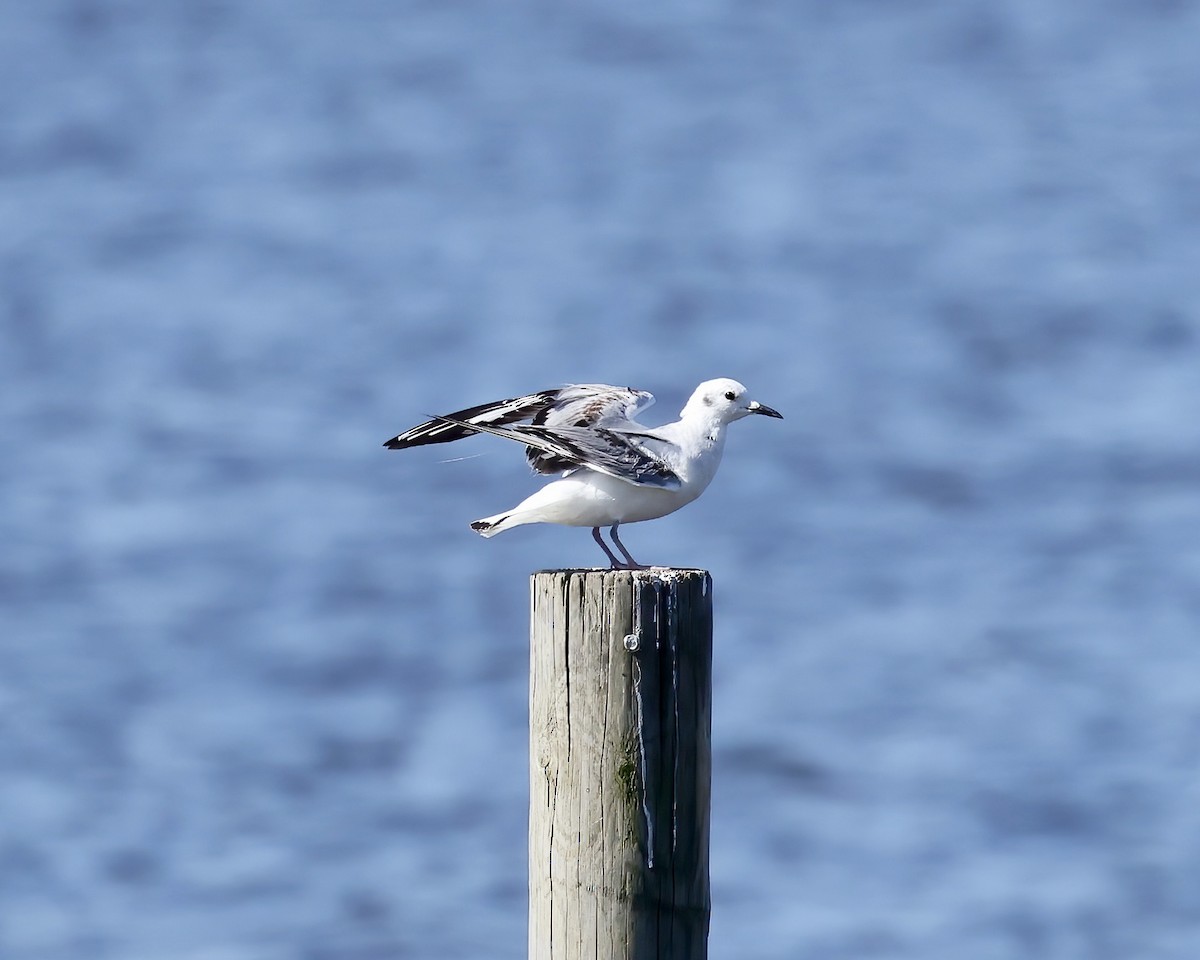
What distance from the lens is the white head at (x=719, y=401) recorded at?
18.8 ft

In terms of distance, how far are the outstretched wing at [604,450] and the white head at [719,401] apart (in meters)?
0.34

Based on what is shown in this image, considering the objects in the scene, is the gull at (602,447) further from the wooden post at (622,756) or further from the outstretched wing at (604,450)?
the wooden post at (622,756)

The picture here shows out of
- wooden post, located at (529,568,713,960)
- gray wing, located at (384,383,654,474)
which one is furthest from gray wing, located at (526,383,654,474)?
wooden post, located at (529,568,713,960)

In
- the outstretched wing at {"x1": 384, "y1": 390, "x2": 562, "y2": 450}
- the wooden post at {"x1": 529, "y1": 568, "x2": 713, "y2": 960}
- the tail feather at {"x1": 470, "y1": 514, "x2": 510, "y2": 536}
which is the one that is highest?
the outstretched wing at {"x1": 384, "y1": 390, "x2": 562, "y2": 450}

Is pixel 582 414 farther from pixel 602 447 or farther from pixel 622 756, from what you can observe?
pixel 622 756

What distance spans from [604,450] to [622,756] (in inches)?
53.6

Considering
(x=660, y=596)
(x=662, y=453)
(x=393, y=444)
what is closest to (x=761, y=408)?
(x=662, y=453)

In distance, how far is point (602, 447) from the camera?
531 cm

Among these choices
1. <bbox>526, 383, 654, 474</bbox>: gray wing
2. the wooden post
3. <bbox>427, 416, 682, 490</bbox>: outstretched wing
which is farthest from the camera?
<bbox>526, 383, 654, 474</bbox>: gray wing

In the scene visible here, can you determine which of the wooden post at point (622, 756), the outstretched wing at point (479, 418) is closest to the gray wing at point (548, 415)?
the outstretched wing at point (479, 418)

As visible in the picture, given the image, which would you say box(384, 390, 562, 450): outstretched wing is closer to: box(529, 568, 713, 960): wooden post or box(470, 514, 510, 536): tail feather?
box(470, 514, 510, 536): tail feather

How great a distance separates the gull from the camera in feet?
17.3

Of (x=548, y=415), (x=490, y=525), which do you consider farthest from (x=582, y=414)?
(x=490, y=525)

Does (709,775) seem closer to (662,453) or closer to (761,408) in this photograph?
(662,453)
